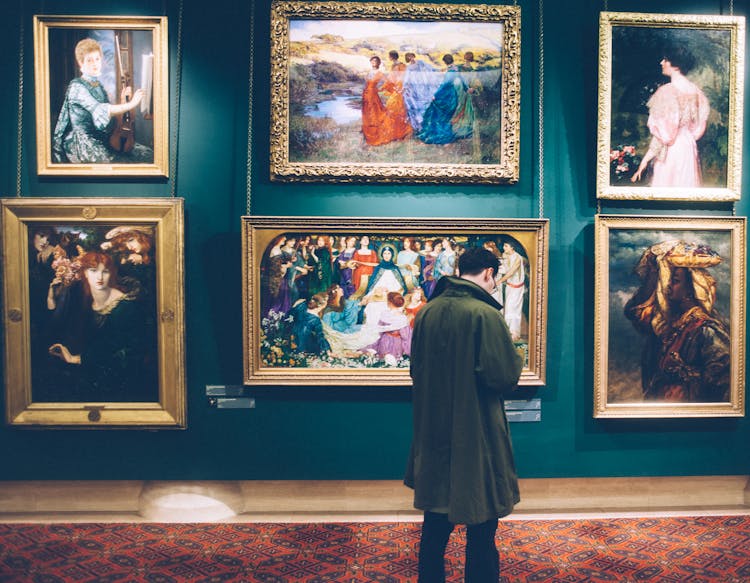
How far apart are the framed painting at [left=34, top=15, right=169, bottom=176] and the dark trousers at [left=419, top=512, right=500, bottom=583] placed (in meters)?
3.41

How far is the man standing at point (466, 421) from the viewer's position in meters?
2.72

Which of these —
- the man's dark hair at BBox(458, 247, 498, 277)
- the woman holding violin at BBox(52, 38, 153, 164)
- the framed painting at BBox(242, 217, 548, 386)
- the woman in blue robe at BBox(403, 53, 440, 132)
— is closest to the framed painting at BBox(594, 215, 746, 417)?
the framed painting at BBox(242, 217, 548, 386)

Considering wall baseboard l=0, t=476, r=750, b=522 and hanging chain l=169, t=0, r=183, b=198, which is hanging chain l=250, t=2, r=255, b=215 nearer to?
hanging chain l=169, t=0, r=183, b=198

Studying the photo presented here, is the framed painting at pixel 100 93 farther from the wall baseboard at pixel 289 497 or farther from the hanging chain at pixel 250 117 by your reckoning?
the wall baseboard at pixel 289 497

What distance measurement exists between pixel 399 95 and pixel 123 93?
7.42ft

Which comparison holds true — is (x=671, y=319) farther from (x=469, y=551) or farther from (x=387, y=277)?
(x=469, y=551)

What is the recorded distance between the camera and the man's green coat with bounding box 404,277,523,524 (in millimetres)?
2713

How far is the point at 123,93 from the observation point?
4324 mm

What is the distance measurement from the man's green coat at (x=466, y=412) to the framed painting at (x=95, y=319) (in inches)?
95.8

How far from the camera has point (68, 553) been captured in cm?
386

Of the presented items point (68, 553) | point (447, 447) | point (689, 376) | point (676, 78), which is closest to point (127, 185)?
point (68, 553)

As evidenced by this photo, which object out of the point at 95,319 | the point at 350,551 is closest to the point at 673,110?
the point at 350,551

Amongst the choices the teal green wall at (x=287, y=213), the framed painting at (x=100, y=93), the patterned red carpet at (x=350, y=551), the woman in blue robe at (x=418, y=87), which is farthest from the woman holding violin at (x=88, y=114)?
the patterned red carpet at (x=350, y=551)

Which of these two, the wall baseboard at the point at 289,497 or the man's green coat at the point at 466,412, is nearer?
the man's green coat at the point at 466,412
